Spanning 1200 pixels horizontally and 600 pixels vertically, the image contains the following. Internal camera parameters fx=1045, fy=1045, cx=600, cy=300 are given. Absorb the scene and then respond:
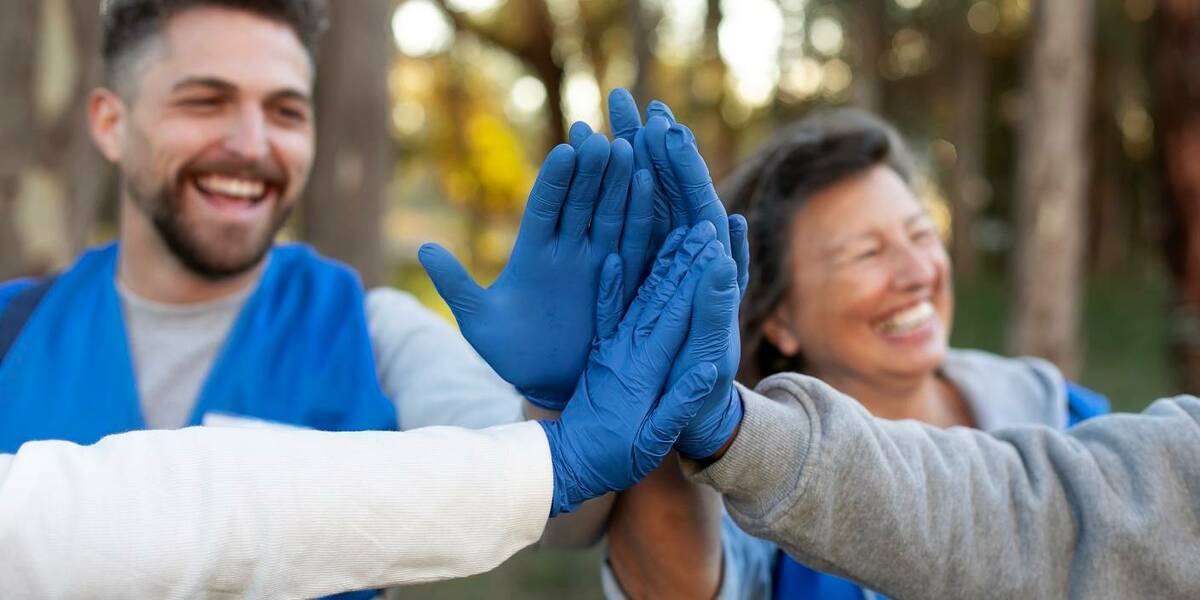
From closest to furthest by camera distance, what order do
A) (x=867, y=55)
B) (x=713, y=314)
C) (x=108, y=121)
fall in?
(x=713, y=314) < (x=108, y=121) < (x=867, y=55)

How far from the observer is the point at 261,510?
3.74 feet

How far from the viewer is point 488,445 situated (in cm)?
127

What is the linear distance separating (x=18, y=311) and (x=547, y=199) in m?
1.17

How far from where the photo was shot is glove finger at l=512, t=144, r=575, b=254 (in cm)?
124

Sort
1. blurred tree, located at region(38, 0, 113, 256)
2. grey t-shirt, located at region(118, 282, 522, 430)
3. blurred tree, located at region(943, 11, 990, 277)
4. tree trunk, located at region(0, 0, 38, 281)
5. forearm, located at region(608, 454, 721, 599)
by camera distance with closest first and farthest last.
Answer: forearm, located at region(608, 454, 721, 599) < grey t-shirt, located at region(118, 282, 522, 430) < tree trunk, located at region(0, 0, 38, 281) < blurred tree, located at region(38, 0, 113, 256) < blurred tree, located at region(943, 11, 990, 277)

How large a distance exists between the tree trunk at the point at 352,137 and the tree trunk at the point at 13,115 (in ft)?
4.33

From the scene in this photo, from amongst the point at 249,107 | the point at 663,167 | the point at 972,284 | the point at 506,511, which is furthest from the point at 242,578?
the point at 972,284

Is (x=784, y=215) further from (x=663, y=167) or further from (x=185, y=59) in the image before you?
(x=185, y=59)

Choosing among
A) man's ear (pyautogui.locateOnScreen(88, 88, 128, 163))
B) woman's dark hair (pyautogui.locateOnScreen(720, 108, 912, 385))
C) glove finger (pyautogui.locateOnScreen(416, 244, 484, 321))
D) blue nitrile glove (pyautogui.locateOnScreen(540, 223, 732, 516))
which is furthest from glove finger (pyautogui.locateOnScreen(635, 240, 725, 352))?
man's ear (pyautogui.locateOnScreen(88, 88, 128, 163))

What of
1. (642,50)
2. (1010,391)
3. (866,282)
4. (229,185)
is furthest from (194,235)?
(642,50)

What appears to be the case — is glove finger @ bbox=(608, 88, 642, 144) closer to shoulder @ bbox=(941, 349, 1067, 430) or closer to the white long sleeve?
the white long sleeve

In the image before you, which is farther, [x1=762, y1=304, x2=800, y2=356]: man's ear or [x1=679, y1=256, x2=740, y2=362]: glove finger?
[x1=762, y1=304, x2=800, y2=356]: man's ear

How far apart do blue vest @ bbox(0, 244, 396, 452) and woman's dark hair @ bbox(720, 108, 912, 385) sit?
80 cm

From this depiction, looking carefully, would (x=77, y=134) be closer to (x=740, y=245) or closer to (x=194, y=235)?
(x=194, y=235)
